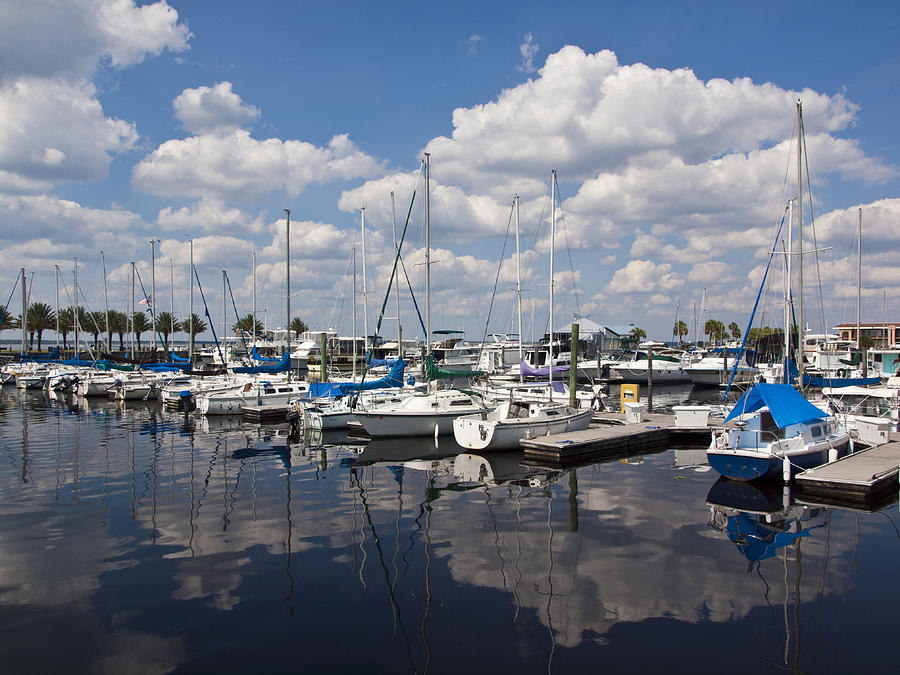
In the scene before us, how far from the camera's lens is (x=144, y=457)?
24.6 metres

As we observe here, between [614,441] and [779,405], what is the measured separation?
7614mm

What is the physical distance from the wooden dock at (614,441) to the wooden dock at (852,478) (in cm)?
787

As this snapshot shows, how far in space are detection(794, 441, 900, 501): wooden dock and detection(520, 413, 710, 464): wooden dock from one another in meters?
7.87

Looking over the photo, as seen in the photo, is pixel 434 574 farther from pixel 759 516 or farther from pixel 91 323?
pixel 91 323

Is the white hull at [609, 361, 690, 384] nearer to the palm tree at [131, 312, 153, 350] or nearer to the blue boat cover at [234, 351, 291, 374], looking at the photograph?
the blue boat cover at [234, 351, 291, 374]

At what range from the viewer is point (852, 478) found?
1766 centimetres

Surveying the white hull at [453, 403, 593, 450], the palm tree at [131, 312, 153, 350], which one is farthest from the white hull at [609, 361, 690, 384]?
the palm tree at [131, 312, 153, 350]

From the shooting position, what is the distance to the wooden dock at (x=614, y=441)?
79.3 feet

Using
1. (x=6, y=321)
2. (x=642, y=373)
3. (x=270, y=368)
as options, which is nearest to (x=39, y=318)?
(x=6, y=321)

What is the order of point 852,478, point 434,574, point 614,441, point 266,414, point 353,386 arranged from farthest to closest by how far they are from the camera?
point 353,386 → point 266,414 → point 614,441 → point 852,478 → point 434,574

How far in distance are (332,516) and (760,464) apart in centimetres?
1310

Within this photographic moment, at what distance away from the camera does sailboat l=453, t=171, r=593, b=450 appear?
83.7 ft

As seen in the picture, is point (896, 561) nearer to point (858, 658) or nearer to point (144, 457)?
point (858, 658)

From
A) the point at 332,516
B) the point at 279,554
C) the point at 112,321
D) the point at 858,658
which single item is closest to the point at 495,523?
the point at 332,516
